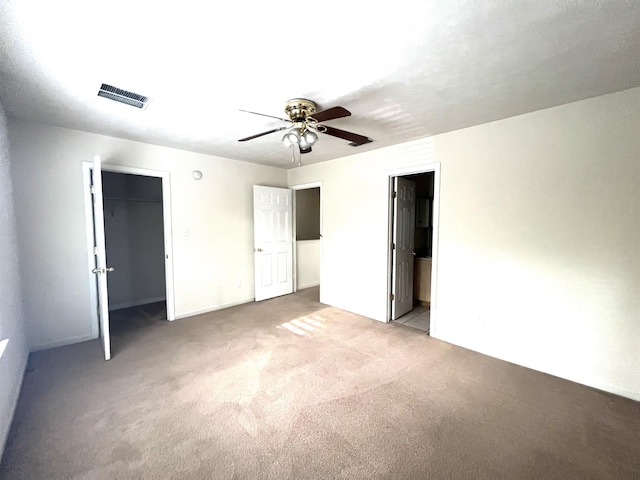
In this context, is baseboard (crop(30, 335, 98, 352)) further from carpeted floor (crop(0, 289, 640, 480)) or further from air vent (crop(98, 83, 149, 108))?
air vent (crop(98, 83, 149, 108))

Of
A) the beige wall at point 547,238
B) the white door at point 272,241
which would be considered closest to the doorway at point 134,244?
the white door at point 272,241

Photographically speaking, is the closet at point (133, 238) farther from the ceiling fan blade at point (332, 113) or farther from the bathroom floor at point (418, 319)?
the bathroom floor at point (418, 319)

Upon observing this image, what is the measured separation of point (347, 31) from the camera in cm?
146

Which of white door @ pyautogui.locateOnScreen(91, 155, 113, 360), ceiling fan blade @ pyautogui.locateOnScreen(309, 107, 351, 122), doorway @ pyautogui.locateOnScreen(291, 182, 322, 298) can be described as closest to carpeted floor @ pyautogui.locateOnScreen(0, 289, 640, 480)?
white door @ pyautogui.locateOnScreen(91, 155, 113, 360)

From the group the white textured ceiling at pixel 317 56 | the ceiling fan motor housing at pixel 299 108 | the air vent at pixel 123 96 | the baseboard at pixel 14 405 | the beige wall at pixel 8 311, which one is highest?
the air vent at pixel 123 96

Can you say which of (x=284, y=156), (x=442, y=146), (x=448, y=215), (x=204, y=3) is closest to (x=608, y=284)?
(x=448, y=215)

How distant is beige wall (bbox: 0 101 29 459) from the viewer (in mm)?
1831

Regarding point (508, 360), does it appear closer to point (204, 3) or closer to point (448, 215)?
point (448, 215)

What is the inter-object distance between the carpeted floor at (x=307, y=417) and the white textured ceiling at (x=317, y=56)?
93.5 inches

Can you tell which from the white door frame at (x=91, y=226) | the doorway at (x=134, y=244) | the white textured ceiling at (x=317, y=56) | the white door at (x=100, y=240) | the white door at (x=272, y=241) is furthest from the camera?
the white door at (x=272, y=241)

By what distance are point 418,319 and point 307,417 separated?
247 cm

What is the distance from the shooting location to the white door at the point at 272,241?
4.64 m

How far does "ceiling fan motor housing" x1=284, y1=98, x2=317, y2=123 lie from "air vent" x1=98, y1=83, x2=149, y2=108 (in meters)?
1.18

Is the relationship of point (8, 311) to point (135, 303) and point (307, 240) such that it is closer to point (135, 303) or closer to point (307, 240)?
point (135, 303)
